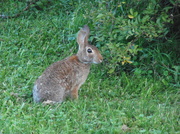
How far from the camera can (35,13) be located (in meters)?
8.89

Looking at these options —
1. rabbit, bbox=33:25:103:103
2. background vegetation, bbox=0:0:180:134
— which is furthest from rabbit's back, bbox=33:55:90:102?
background vegetation, bbox=0:0:180:134

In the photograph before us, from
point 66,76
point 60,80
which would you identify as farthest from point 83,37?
point 60,80

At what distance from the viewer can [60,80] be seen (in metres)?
5.83

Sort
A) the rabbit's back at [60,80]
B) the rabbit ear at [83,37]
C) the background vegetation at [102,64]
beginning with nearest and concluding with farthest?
the background vegetation at [102,64] → the rabbit's back at [60,80] → the rabbit ear at [83,37]

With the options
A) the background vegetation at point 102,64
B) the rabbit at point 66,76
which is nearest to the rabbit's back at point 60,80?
the rabbit at point 66,76

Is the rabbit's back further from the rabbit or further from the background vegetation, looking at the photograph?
the background vegetation

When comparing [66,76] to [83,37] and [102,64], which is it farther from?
[102,64]

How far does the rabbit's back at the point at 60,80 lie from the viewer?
5594 mm

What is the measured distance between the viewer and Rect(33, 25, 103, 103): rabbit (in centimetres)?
561

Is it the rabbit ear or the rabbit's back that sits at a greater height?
the rabbit ear

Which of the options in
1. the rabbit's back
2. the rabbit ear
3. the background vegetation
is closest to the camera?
the background vegetation

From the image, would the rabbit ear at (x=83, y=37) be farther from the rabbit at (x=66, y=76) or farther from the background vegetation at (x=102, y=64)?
the background vegetation at (x=102, y=64)

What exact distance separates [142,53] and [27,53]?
2.10 meters

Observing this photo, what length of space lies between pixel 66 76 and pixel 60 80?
174 mm
